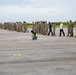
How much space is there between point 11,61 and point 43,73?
3.56m

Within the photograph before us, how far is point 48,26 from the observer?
43.0 m

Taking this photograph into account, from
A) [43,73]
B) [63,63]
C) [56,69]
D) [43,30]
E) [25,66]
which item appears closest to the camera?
[43,73]

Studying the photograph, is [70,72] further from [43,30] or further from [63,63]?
[43,30]

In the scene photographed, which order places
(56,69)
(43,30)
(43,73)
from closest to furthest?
(43,73), (56,69), (43,30)

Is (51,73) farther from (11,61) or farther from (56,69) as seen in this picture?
(11,61)

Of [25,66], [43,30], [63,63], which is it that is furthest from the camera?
[43,30]

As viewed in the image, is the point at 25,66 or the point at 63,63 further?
the point at 63,63

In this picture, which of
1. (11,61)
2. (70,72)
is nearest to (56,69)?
(70,72)

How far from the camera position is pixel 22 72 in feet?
37.9

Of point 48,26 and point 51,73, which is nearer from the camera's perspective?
point 51,73

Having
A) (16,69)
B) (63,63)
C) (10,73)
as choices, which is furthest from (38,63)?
(10,73)

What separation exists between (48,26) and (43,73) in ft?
105

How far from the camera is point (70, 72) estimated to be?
1146cm

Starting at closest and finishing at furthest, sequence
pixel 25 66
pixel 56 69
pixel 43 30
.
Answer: pixel 56 69 → pixel 25 66 → pixel 43 30
